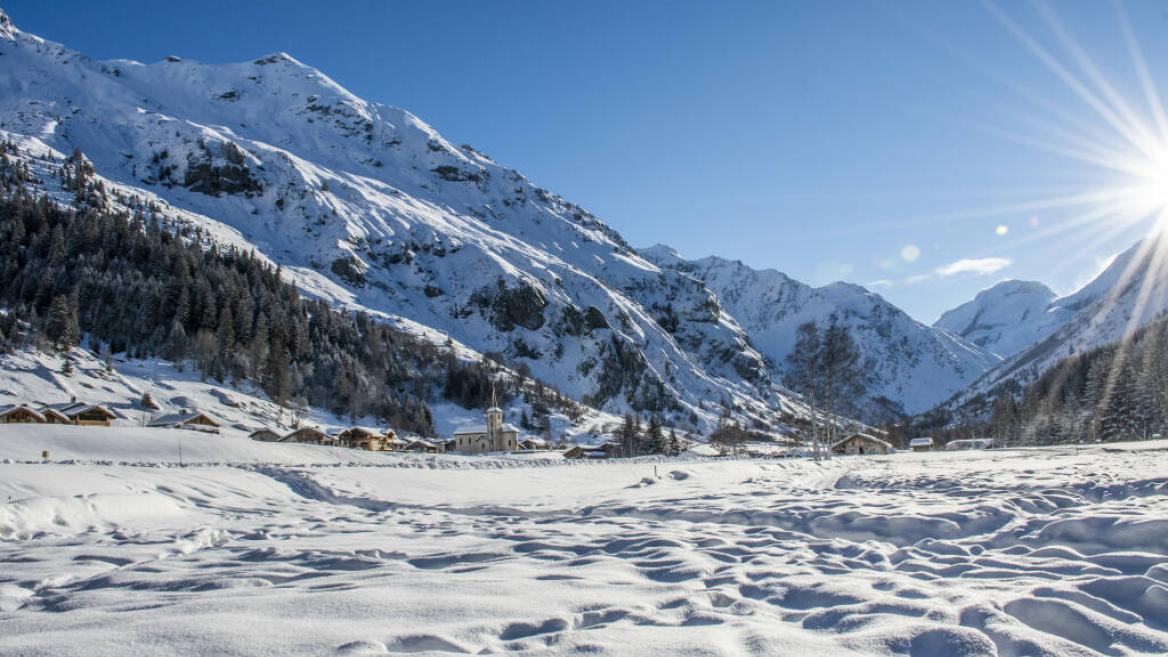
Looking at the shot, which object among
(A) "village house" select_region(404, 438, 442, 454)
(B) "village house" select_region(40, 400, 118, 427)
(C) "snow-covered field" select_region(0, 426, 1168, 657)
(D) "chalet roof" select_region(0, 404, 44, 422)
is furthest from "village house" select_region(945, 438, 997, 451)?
(D) "chalet roof" select_region(0, 404, 44, 422)

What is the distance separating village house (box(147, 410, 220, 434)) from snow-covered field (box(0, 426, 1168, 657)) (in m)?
56.7

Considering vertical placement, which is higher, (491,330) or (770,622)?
(491,330)

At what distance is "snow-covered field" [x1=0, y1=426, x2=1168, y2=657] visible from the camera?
3.37 metres

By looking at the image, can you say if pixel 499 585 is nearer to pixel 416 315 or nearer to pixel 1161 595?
pixel 1161 595

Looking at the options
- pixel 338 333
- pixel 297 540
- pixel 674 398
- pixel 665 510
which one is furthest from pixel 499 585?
pixel 674 398

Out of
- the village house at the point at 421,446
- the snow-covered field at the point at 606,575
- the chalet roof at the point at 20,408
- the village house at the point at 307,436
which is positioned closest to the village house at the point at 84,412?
the chalet roof at the point at 20,408

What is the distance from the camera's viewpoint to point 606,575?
530 centimetres

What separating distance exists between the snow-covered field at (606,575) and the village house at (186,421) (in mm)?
56687

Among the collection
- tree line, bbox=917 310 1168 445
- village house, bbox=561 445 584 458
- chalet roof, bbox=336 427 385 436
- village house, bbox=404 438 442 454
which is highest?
tree line, bbox=917 310 1168 445

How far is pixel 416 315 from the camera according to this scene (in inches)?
7180

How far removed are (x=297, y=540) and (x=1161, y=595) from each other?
8.15 meters

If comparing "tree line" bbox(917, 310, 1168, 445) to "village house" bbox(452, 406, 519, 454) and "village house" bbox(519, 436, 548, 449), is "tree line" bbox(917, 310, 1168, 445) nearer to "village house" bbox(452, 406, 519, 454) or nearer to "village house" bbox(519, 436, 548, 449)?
"village house" bbox(452, 406, 519, 454)

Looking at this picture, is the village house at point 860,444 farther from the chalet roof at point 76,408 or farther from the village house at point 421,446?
the chalet roof at point 76,408

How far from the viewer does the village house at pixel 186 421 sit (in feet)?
198
